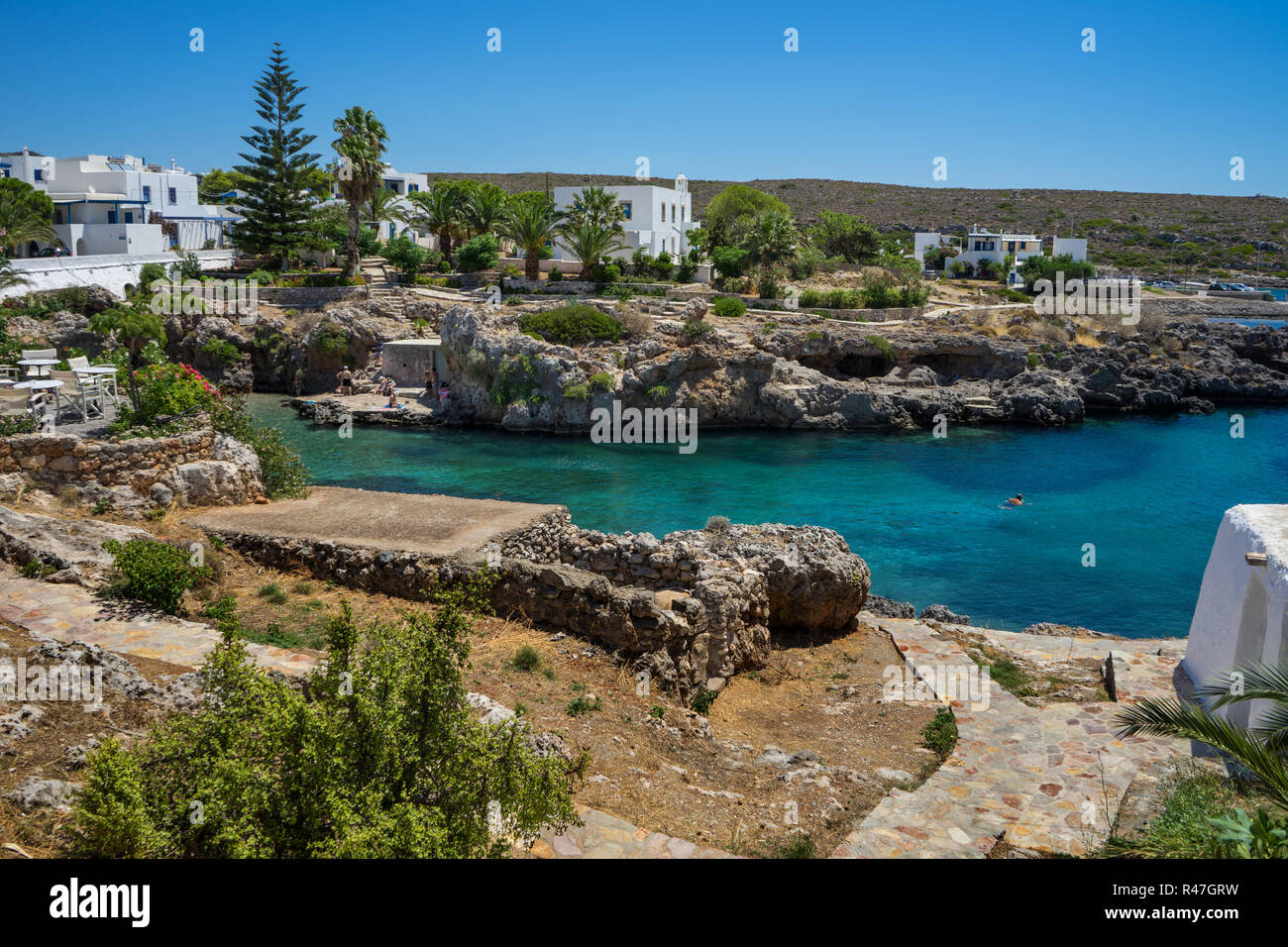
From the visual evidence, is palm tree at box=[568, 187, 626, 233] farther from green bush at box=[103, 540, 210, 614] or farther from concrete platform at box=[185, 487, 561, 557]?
green bush at box=[103, 540, 210, 614]

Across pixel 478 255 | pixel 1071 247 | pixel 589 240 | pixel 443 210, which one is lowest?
pixel 478 255

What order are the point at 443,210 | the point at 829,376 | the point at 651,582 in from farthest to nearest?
the point at 443,210, the point at 829,376, the point at 651,582

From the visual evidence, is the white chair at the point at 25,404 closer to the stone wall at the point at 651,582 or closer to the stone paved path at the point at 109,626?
the stone wall at the point at 651,582

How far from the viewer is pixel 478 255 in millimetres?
51375

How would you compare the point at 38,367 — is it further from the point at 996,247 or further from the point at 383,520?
the point at 996,247

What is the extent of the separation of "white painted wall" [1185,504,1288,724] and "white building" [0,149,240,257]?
53035 mm

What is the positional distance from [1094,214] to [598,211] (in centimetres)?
8755

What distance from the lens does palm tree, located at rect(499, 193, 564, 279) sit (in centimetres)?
4959

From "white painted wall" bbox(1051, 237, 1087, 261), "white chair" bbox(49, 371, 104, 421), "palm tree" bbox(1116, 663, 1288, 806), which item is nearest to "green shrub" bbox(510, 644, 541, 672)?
"palm tree" bbox(1116, 663, 1288, 806)

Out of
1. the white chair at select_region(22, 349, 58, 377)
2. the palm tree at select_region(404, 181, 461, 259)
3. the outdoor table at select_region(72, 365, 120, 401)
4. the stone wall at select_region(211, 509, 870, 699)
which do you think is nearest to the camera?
the stone wall at select_region(211, 509, 870, 699)

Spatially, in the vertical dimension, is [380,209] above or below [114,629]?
above

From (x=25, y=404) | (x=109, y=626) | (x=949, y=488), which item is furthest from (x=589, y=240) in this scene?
(x=109, y=626)
